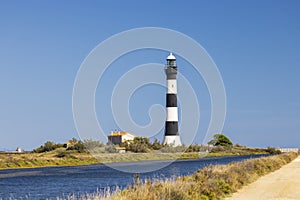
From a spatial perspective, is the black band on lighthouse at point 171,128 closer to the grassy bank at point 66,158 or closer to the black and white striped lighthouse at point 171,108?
the black and white striped lighthouse at point 171,108

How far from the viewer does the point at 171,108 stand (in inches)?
2589

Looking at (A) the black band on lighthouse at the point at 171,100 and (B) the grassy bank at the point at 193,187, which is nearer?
(B) the grassy bank at the point at 193,187

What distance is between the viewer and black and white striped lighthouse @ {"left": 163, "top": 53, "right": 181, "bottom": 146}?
65.8 metres

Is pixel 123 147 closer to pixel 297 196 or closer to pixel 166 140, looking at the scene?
pixel 166 140

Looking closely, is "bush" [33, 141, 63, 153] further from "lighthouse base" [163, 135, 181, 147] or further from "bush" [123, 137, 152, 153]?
"lighthouse base" [163, 135, 181, 147]

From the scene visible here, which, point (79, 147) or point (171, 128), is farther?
point (79, 147)

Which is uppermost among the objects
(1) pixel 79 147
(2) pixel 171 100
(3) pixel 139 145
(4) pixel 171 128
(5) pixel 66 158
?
(2) pixel 171 100

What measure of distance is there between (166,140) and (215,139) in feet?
145

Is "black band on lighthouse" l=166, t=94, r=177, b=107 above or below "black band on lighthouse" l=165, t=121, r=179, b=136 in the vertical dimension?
above

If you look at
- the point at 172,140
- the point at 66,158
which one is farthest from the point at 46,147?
the point at 172,140

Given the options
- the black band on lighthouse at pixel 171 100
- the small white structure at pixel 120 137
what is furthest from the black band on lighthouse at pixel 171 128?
the small white structure at pixel 120 137

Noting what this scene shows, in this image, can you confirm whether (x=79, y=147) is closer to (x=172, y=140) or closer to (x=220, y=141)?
(x=172, y=140)

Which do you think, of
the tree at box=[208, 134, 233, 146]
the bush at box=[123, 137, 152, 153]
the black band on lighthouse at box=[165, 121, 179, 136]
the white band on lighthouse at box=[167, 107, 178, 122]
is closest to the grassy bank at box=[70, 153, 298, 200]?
the white band on lighthouse at box=[167, 107, 178, 122]

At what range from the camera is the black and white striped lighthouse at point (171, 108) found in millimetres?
65831
